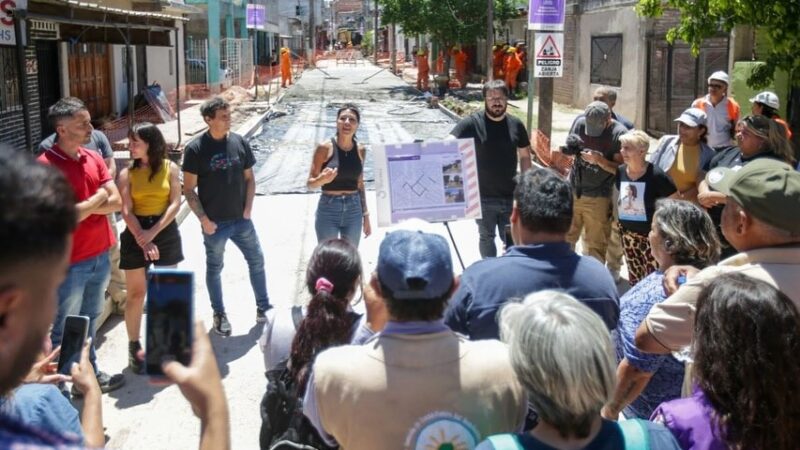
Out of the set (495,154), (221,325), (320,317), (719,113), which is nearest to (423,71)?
(719,113)

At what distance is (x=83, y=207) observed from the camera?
4730mm

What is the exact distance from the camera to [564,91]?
26.2m

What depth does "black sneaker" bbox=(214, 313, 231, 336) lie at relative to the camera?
640 centimetres

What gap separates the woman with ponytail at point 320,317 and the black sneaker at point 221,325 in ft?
10.2

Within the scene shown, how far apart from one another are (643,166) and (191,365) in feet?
16.7

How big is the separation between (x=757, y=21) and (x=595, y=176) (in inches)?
71.4

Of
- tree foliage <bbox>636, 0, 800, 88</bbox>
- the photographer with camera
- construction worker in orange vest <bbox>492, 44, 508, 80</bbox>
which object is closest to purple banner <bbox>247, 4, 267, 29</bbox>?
construction worker in orange vest <bbox>492, 44, 508, 80</bbox>

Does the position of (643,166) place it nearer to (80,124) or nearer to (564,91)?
(80,124)

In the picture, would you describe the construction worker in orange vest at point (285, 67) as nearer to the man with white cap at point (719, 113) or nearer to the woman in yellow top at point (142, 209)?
the man with white cap at point (719, 113)

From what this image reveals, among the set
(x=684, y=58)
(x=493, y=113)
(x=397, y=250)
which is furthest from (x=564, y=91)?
(x=397, y=250)

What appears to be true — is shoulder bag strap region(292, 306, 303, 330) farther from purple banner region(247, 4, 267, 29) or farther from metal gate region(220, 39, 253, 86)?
metal gate region(220, 39, 253, 86)

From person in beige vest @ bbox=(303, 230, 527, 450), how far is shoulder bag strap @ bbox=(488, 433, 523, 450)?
0.26 m

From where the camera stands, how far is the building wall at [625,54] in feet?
62.1

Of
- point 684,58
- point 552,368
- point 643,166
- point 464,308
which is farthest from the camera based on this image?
point 684,58
